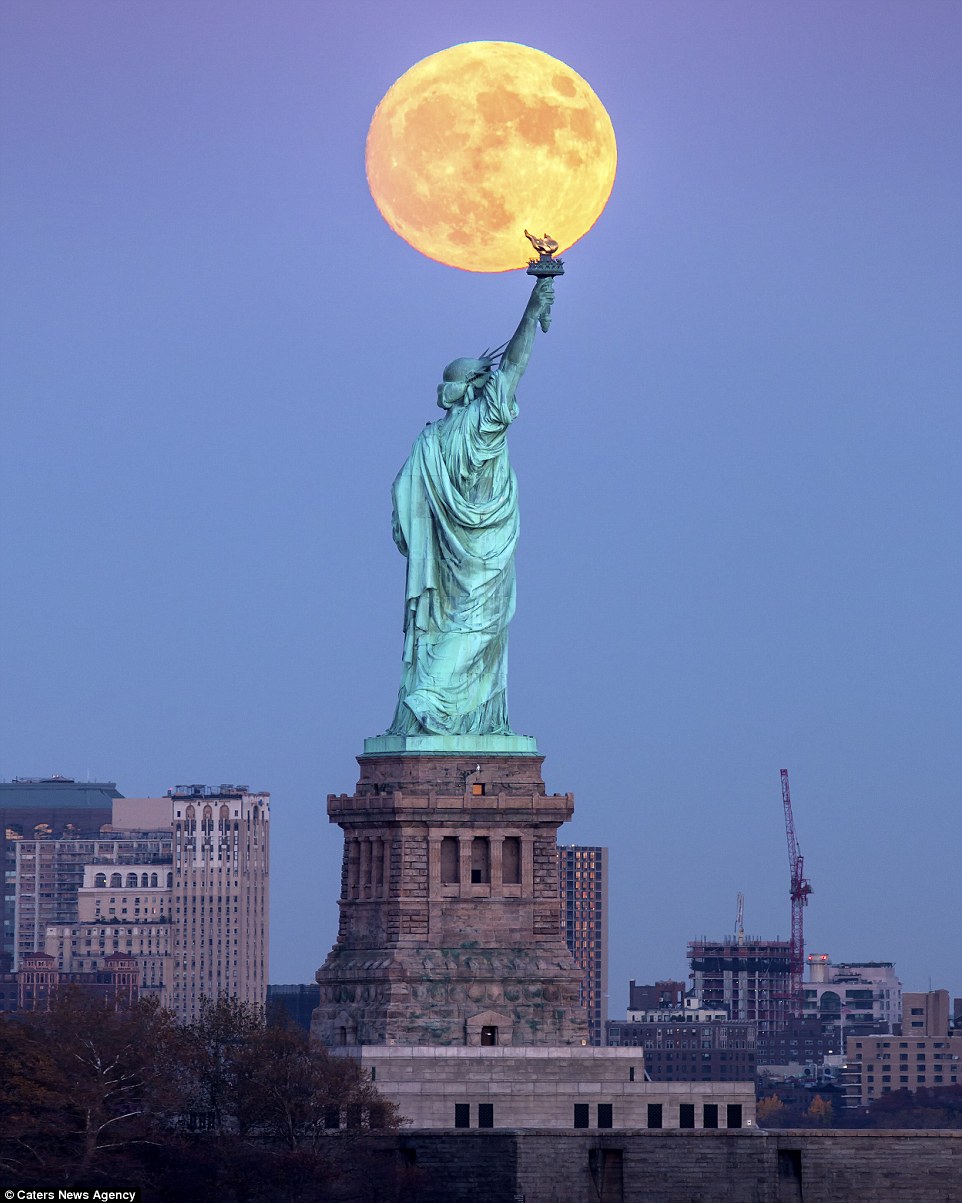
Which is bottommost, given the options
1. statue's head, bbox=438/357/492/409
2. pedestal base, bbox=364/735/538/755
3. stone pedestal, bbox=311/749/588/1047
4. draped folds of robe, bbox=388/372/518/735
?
stone pedestal, bbox=311/749/588/1047

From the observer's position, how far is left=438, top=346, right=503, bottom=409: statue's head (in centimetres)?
13650

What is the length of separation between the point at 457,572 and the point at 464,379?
6157mm

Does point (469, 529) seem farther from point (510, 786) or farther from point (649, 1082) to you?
point (649, 1082)

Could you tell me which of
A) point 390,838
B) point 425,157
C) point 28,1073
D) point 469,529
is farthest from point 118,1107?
point 425,157

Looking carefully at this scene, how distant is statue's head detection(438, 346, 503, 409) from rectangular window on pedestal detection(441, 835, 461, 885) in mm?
13920

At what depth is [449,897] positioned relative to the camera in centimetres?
13462

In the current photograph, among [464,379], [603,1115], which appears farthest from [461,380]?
[603,1115]

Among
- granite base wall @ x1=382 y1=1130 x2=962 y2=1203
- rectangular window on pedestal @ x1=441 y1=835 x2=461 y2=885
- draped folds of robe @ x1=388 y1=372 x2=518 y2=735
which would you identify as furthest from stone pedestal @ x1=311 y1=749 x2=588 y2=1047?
granite base wall @ x1=382 y1=1130 x2=962 y2=1203

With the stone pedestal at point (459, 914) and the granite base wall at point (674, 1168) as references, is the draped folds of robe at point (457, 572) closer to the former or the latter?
the stone pedestal at point (459, 914)

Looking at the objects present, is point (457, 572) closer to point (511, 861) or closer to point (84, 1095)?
point (511, 861)

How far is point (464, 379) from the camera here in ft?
449

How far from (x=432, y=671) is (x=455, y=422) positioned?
26.1 feet

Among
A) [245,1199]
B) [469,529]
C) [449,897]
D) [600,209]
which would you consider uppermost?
[600,209]

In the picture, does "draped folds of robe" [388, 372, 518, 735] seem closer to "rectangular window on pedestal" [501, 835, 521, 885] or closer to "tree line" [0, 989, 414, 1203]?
"rectangular window on pedestal" [501, 835, 521, 885]
